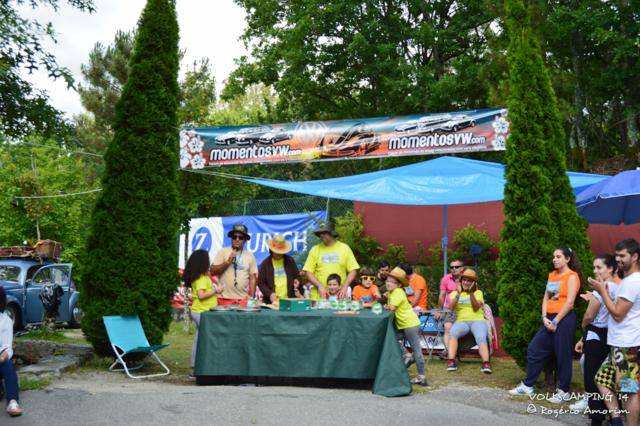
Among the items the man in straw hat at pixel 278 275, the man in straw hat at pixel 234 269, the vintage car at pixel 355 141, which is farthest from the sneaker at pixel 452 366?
the vintage car at pixel 355 141

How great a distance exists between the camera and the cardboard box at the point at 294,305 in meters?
7.52

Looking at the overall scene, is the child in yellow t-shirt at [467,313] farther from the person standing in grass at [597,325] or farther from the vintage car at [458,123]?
the vintage car at [458,123]

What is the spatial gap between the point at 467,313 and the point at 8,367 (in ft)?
19.4

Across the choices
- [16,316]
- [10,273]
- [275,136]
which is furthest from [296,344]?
[10,273]

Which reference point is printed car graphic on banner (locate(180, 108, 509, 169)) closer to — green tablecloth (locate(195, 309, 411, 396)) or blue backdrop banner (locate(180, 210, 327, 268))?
blue backdrop banner (locate(180, 210, 327, 268))

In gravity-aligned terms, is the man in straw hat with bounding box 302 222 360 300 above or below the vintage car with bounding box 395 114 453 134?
below

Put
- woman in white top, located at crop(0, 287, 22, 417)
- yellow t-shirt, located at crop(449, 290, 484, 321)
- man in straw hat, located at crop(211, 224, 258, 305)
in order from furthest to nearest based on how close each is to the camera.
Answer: yellow t-shirt, located at crop(449, 290, 484, 321) → man in straw hat, located at crop(211, 224, 258, 305) → woman in white top, located at crop(0, 287, 22, 417)

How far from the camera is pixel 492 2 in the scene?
16422mm

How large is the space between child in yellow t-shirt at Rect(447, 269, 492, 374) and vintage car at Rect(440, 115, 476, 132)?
3643mm

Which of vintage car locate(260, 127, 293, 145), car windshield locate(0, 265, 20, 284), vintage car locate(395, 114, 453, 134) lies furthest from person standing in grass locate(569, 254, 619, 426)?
car windshield locate(0, 265, 20, 284)

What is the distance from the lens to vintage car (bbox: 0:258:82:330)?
48.5 ft

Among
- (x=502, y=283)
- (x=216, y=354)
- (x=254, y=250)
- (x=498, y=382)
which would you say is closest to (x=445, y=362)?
(x=498, y=382)

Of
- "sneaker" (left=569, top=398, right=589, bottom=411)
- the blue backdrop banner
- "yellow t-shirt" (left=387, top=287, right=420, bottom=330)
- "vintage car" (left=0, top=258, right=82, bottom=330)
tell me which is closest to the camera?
"sneaker" (left=569, top=398, right=589, bottom=411)

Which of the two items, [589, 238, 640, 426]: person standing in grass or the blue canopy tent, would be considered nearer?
[589, 238, 640, 426]: person standing in grass
